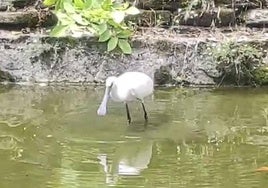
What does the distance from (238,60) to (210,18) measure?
0.74 meters

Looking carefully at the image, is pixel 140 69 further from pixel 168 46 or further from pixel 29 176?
pixel 29 176

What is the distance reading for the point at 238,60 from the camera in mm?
6215

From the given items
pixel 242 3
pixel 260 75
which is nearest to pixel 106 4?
pixel 260 75

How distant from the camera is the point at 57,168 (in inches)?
161

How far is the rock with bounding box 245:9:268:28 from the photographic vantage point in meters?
6.72

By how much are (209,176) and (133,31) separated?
2944mm

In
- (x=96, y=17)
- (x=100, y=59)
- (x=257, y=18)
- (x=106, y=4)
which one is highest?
(x=106, y=4)

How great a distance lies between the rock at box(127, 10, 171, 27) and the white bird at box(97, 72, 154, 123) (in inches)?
68.2

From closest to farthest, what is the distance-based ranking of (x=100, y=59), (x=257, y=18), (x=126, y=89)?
(x=126, y=89), (x=100, y=59), (x=257, y=18)

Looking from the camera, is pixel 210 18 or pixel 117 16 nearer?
pixel 117 16

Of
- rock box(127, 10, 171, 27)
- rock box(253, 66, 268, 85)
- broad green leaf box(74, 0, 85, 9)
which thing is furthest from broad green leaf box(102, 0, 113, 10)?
rock box(253, 66, 268, 85)

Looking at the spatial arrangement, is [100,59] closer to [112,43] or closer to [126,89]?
[112,43]

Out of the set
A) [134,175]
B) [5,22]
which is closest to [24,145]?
[134,175]

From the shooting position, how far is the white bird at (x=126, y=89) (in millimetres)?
5070
